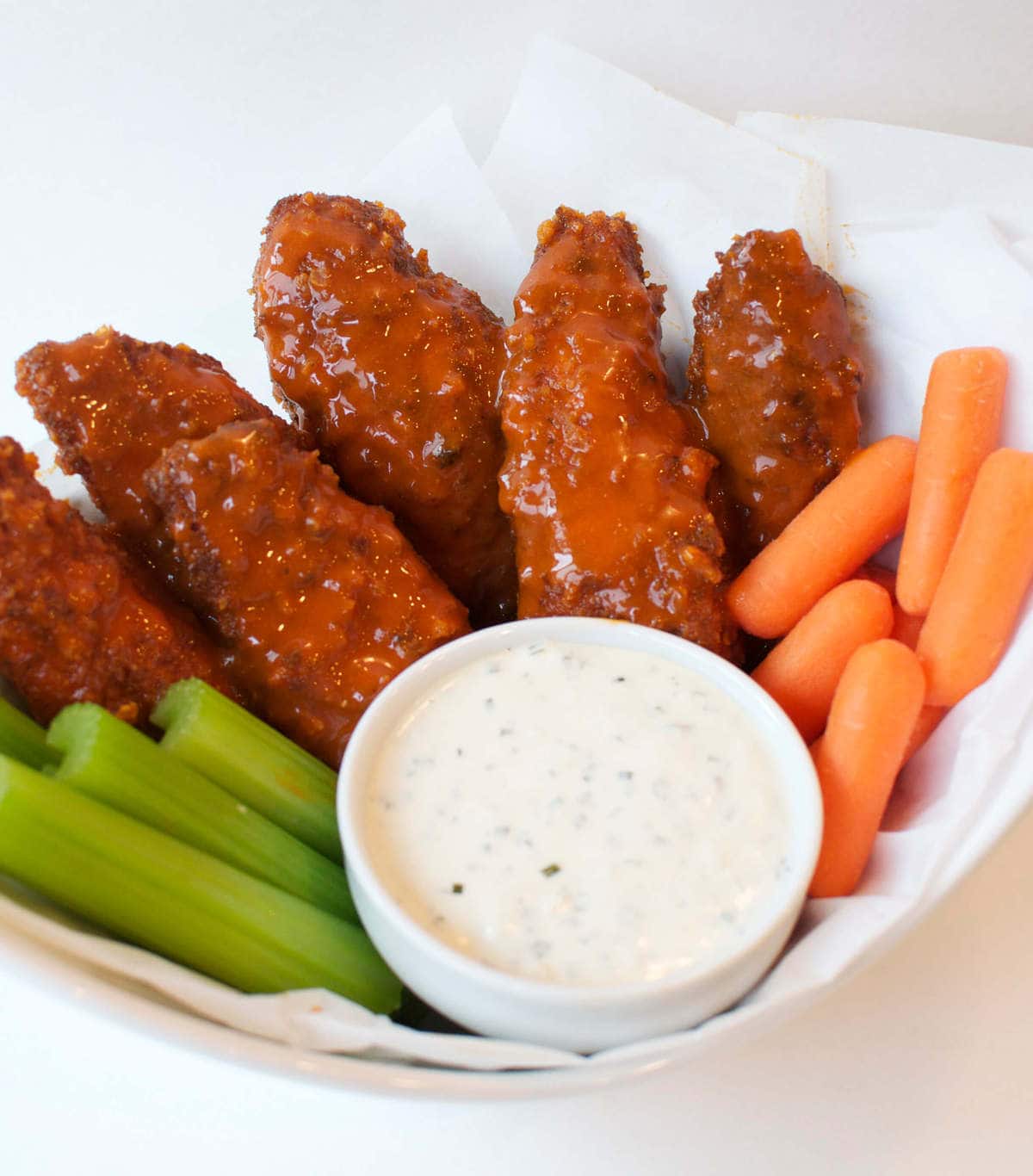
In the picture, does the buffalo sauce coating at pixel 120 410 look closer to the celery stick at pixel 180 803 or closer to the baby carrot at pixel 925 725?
the celery stick at pixel 180 803

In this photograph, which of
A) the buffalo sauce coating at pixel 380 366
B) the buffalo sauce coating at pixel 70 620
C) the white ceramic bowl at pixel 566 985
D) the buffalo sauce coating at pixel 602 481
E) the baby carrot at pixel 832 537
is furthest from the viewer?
the buffalo sauce coating at pixel 380 366

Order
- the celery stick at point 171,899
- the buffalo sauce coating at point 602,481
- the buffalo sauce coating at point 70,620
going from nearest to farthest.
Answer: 1. the celery stick at point 171,899
2. the buffalo sauce coating at point 70,620
3. the buffalo sauce coating at point 602,481

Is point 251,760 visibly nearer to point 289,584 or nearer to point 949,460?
point 289,584

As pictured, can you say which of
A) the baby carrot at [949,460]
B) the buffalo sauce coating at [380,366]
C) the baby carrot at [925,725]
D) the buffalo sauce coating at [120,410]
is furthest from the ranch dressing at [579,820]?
the buffalo sauce coating at [120,410]

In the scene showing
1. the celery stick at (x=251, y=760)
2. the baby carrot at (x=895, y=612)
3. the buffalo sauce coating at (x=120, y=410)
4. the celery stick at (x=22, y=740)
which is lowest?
the baby carrot at (x=895, y=612)

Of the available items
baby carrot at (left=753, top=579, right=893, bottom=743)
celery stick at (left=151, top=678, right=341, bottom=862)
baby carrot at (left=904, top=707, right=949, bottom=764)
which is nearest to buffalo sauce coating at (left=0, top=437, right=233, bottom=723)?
celery stick at (left=151, top=678, right=341, bottom=862)

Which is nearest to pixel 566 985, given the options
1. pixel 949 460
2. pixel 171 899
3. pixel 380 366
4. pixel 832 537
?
pixel 171 899

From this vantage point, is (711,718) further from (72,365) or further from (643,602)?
(72,365)

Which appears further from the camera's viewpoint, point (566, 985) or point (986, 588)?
point (986, 588)
